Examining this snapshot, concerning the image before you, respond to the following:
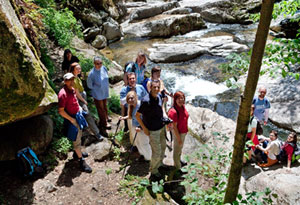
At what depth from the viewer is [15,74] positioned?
302cm

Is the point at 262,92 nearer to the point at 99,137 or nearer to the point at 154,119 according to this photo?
the point at 154,119

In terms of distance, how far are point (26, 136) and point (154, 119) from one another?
272 centimetres

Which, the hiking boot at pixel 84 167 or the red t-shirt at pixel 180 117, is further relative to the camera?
the hiking boot at pixel 84 167

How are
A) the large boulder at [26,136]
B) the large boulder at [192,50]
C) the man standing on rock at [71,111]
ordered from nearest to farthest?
1. the man standing on rock at [71,111]
2. the large boulder at [26,136]
3. the large boulder at [192,50]

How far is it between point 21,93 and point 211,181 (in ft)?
12.6

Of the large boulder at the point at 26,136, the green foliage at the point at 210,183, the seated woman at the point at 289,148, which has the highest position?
the green foliage at the point at 210,183

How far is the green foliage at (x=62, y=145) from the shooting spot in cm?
499

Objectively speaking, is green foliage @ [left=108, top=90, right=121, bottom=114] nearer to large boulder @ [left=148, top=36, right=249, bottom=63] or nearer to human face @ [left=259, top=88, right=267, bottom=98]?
human face @ [left=259, top=88, right=267, bottom=98]

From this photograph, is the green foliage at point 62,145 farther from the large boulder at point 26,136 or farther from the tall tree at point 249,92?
the tall tree at point 249,92

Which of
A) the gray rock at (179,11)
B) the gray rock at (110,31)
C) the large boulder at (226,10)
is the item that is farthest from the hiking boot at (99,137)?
the gray rock at (179,11)

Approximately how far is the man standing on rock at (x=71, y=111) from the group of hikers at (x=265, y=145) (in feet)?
11.6

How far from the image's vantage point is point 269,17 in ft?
5.47

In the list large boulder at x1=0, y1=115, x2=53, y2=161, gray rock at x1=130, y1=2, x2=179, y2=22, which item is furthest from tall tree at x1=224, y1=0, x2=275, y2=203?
gray rock at x1=130, y1=2, x2=179, y2=22

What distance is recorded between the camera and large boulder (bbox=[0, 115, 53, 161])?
432 centimetres
